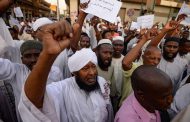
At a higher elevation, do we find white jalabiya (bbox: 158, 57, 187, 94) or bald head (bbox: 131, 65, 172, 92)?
bald head (bbox: 131, 65, 172, 92)

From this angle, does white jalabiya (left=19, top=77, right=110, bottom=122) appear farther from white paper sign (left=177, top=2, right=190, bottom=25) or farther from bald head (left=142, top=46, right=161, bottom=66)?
white paper sign (left=177, top=2, right=190, bottom=25)

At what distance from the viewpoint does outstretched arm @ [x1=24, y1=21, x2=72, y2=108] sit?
48.7 inches

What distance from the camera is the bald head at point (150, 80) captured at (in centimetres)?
167

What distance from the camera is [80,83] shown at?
2.39m

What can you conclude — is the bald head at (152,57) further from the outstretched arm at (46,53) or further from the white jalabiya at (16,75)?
the outstretched arm at (46,53)

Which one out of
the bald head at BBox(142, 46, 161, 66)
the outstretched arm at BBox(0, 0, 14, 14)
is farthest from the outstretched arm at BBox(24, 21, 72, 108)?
the bald head at BBox(142, 46, 161, 66)

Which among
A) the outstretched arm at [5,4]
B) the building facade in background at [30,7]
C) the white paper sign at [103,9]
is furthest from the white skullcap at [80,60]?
the building facade in background at [30,7]

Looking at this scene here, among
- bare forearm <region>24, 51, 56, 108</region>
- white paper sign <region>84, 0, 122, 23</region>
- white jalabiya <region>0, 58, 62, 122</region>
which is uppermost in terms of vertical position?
white paper sign <region>84, 0, 122, 23</region>

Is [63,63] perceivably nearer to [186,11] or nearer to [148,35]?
[148,35]

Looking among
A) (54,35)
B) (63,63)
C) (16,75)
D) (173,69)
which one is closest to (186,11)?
(173,69)

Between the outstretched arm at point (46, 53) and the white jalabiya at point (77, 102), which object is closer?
the outstretched arm at point (46, 53)

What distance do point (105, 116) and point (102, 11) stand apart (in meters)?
1.13

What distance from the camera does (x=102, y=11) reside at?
259cm

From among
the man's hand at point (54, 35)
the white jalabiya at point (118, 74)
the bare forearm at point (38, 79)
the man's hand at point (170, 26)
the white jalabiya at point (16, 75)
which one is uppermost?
the man's hand at point (54, 35)
